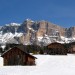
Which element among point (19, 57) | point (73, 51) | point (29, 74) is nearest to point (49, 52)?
point (73, 51)

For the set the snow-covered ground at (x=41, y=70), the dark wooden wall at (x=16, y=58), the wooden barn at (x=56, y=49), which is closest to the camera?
the snow-covered ground at (x=41, y=70)

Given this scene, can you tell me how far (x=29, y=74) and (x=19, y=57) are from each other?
2133 cm

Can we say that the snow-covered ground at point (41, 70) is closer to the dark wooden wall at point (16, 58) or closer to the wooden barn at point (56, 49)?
the dark wooden wall at point (16, 58)

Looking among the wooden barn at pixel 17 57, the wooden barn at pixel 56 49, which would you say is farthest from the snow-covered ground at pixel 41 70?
the wooden barn at pixel 56 49

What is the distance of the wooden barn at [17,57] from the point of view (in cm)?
4830

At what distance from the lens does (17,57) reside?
162 ft

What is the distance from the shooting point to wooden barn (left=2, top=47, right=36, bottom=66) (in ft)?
158

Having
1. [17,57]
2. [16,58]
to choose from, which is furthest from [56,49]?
[16,58]

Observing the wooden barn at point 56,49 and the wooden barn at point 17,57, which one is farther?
the wooden barn at point 56,49

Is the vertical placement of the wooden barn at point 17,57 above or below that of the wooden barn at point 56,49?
below

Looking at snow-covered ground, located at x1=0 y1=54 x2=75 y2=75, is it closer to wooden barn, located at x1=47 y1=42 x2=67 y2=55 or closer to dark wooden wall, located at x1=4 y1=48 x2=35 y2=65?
dark wooden wall, located at x1=4 y1=48 x2=35 y2=65

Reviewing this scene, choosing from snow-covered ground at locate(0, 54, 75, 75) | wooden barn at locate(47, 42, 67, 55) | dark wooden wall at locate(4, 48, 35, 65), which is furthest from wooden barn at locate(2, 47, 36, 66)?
wooden barn at locate(47, 42, 67, 55)

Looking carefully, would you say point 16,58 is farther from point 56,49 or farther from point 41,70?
point 56,49

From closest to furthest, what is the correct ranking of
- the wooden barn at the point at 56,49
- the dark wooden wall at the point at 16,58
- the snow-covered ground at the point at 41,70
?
the snow-covered ground at the point at 41,70
the dark wooden wall at the point at 16,58
the wooden barn at the point at 56,49
